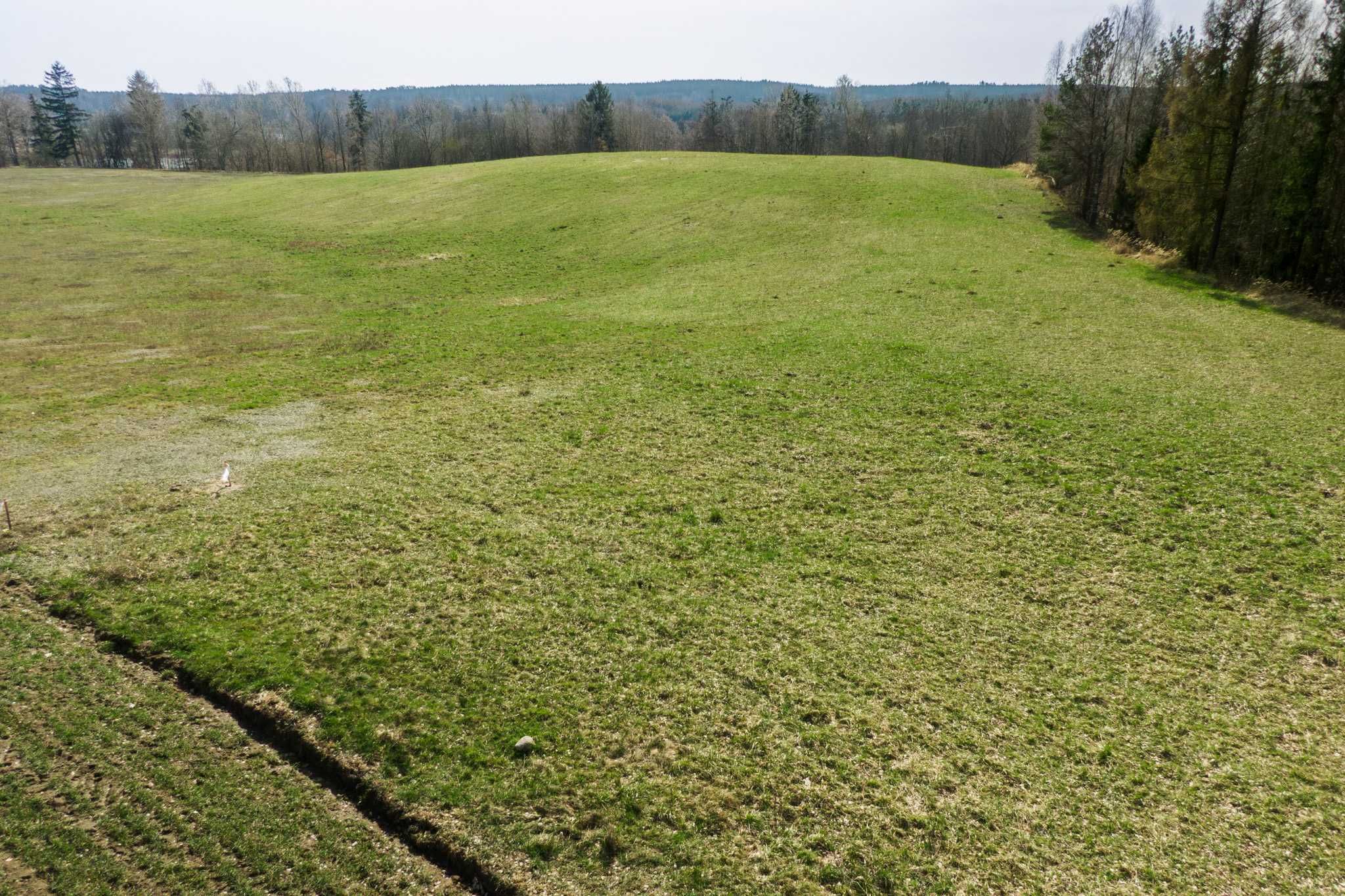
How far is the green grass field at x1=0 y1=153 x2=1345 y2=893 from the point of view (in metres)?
6.04

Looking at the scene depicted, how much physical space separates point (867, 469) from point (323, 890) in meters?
9.81

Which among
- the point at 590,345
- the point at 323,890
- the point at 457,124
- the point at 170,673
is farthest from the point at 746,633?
the point at 457,124

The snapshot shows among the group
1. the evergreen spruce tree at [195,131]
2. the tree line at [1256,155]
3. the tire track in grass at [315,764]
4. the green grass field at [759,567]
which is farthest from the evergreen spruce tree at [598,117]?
the tire track in grass at [315,764]

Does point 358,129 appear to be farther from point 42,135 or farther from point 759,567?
point 759,567

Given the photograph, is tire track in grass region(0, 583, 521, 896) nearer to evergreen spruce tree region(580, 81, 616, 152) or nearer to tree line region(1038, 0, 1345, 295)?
tree line region(1038, 0, 1345, 295)

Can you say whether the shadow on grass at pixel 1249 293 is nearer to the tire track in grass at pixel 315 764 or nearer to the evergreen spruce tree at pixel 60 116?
the tire track in grass at pixel 315 764

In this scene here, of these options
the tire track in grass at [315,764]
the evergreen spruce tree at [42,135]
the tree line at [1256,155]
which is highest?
the evergreen spruce tree at [42,135]

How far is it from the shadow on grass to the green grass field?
2.80 feet

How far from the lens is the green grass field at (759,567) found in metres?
6.04

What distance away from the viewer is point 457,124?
126625mm

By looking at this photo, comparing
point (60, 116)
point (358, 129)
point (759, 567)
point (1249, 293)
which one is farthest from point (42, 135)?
point (1249, 293)

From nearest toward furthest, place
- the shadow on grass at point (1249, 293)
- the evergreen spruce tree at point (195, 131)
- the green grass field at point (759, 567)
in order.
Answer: the green grass field at point (759, 567) → the shadow on grass at point (1249, 293) → the evergreen spruce tree at point (195, 131)

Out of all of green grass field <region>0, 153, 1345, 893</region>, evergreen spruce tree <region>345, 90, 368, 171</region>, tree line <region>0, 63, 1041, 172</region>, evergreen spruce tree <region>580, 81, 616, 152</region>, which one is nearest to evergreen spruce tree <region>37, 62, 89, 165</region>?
tree line <region>0, 63, 1041, 172</region>

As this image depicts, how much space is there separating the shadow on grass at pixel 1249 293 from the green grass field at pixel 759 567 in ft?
2.80
